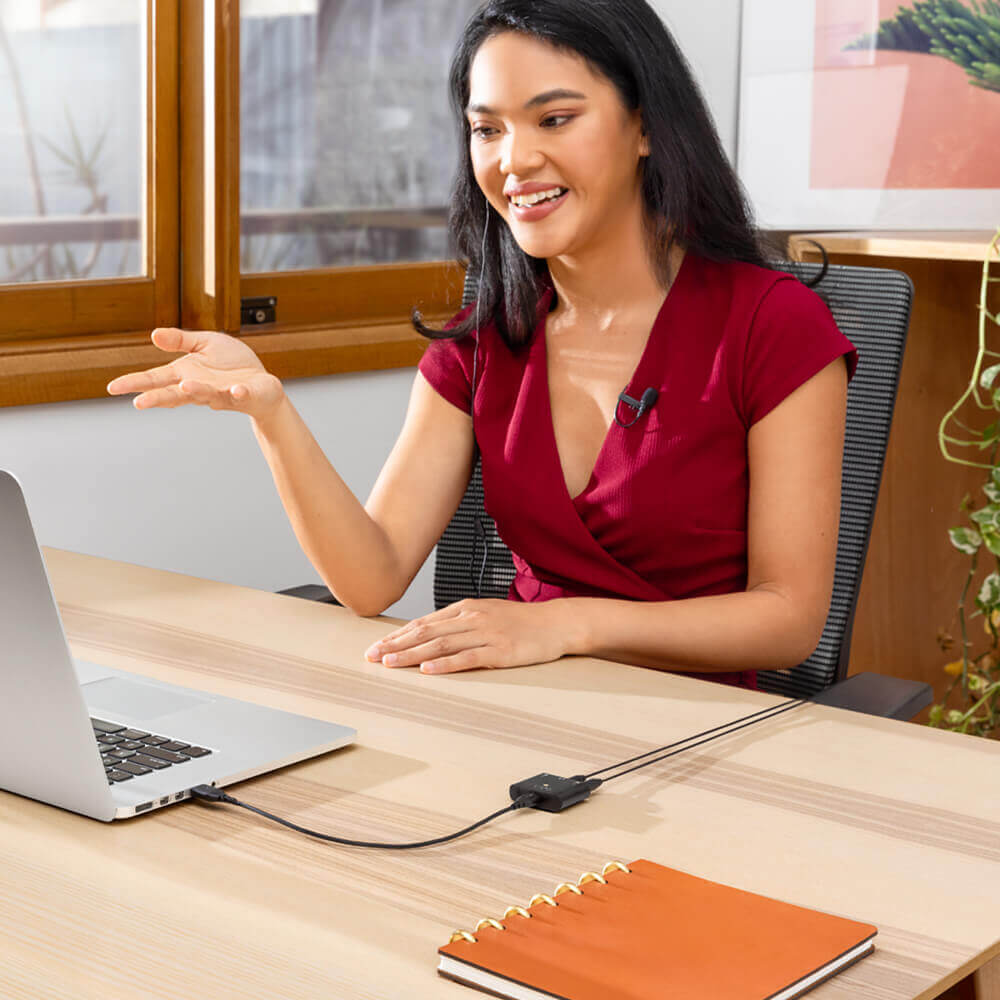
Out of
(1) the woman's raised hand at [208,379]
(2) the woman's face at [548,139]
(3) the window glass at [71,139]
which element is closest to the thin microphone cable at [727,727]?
(1) the woman's raised hand at [208,379]

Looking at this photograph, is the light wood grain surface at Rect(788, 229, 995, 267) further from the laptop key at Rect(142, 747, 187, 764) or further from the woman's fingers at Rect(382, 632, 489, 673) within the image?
the laptop key at Rect(142, 747, 187, 764)

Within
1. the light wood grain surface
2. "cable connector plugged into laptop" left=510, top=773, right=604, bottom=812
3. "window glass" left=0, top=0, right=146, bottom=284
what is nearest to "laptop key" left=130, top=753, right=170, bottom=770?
"cable connector plugged into laptop" left=510, top=773, right=604, bottom=812

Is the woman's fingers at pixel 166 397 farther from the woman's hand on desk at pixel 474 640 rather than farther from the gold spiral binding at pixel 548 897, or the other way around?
the gold spiral binding at pixel 548 897

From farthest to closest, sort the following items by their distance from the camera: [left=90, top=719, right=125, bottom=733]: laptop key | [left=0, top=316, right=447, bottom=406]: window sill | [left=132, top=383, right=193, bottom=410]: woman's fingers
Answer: [left=0, top=316, right=447, bottom=406]: window sill
[left=132, top=383, right=193, bottom=410]: woman's fingers
[left=90, top=719, right=125, bottom=733]: laptop key

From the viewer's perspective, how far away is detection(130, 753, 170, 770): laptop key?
3.08 feet

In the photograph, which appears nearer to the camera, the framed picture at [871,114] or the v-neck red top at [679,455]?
the v-neck red top at [679,455]

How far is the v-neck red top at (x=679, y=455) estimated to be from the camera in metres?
1.46

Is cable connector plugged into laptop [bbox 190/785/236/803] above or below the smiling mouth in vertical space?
below

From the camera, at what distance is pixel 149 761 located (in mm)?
944

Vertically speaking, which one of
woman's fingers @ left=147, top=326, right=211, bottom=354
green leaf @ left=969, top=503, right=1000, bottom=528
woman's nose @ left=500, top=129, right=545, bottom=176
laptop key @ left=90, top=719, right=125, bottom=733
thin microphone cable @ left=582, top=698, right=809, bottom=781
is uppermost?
woman's nose @ left=500, top=129, right=545, bottom=176

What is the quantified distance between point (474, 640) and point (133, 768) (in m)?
0.36

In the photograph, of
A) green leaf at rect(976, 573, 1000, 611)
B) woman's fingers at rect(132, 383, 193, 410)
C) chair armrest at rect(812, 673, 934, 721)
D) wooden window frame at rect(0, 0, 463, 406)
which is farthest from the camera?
green leaf at rect(976, 573, 1000, 611)

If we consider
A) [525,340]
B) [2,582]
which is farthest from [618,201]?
[2,582]

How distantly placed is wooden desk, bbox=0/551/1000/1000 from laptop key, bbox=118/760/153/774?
0.16ft
